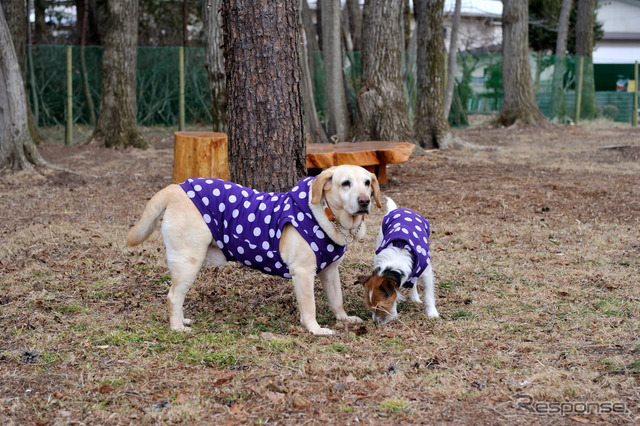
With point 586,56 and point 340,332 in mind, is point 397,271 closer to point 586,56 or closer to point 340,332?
point 340,332

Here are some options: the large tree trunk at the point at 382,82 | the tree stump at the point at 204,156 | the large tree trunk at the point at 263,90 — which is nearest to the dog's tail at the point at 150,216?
the large tree trunk at the point at 263,90

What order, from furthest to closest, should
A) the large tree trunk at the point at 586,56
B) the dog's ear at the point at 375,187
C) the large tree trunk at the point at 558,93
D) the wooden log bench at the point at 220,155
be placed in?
the large tree trunk at the point at 586,56
the large tree trunk at the point at 558,93
the wooden log bench at the point at 220,155
the dog's ear at the point at 375,187

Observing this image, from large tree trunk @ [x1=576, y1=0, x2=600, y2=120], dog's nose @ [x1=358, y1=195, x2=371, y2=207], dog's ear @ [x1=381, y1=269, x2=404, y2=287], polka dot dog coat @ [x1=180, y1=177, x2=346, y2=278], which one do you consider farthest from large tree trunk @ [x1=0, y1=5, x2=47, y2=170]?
large tree trunk @ [x1=576, y1=0, x2=600, y2=120]

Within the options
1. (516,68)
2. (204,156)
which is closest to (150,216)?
(204,156)

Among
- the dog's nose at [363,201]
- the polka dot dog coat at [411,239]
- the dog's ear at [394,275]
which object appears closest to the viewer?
the dog's nose at [363,201]

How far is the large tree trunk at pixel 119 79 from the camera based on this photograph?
48.6ft

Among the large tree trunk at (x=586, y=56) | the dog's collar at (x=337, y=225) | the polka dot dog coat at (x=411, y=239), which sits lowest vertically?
the polka dot dog coat at (x=411, y=239)

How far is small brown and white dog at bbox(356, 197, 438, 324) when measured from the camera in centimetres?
458

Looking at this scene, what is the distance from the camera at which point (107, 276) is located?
5703 mm

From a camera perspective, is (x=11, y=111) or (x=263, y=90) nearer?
(x=263, y=90)

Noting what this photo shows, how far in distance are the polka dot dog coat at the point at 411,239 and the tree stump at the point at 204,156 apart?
4146 mm

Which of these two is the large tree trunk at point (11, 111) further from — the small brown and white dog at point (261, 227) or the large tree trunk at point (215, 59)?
the small brown and white dog at point (261, 227)

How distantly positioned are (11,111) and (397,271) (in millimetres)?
7732

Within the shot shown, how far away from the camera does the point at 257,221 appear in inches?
174
